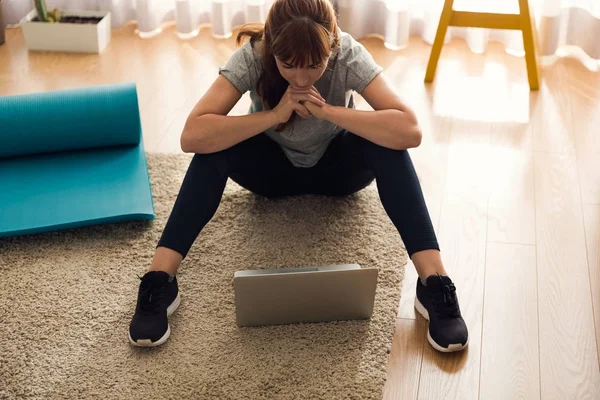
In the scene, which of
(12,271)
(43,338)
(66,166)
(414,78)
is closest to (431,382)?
(43,338)

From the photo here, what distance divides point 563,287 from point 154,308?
100cm

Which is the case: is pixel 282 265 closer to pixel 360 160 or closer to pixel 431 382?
pixel 360 160

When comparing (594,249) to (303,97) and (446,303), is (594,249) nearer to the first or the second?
(446,303)

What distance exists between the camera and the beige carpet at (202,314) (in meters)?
1.67

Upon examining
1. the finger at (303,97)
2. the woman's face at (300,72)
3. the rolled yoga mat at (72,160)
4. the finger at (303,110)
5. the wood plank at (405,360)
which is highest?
the woman's face at (300,72)

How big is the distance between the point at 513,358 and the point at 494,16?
153 centimetres

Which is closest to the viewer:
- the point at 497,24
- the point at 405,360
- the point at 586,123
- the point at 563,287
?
the point at 405,360

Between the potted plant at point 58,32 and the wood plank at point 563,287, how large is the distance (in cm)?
177

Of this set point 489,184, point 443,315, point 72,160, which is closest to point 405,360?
point 443,315

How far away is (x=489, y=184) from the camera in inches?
93.2

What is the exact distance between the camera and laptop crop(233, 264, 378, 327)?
1710 mm

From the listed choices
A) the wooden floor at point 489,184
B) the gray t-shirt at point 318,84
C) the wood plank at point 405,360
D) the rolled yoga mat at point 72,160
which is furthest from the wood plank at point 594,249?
the rolled yoga mat at point 72,160

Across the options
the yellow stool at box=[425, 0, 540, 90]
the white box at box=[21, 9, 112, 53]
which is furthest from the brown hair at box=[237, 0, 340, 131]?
the white box at box=[21, 9, 112, 53]

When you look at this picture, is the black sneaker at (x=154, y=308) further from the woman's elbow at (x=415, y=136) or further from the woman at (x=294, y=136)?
the woman's elbow at (x=415, y=136)
